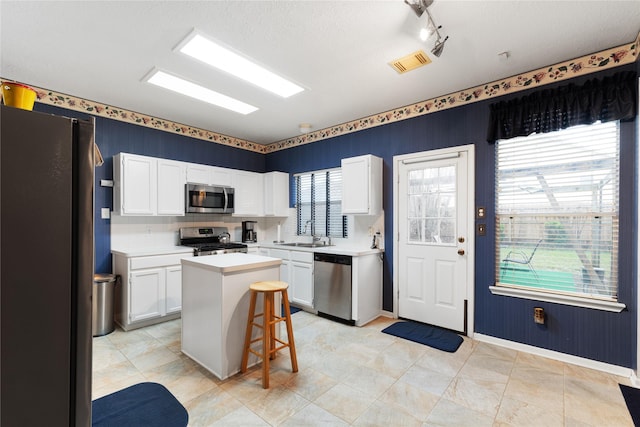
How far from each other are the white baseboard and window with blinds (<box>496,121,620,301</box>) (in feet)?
1.84

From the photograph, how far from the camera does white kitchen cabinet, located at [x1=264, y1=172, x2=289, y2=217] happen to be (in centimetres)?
512

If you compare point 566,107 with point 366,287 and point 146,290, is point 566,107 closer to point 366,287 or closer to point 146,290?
point 366,287

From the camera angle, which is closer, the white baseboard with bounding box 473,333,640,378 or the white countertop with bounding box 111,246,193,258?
the white baseboard with bounding box 473,333,640,378

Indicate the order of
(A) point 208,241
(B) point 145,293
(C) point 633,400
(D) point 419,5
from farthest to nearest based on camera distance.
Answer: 1. (A) point 208,241
2. (B) point 145,293
3. (C) point 633,400
4. (D) point 419,5

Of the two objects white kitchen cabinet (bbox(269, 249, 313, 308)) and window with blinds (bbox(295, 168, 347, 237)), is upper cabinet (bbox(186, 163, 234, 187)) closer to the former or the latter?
window with blinds (bbox(295, 168, 347, 237))

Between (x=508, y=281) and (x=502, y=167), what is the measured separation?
1170 mm

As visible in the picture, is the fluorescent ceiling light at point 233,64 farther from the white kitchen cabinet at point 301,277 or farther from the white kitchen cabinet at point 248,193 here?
the white kitchen cabinet at point 301,277

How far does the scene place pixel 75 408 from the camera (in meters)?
0.95

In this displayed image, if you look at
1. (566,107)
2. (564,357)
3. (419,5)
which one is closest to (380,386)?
(564,357)

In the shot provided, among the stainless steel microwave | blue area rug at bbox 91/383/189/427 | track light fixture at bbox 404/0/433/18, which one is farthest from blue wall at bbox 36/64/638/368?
blue area rug at bbox 91/383/189/427

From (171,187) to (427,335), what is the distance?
3.70 m

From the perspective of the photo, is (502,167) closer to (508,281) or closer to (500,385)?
(508,281)

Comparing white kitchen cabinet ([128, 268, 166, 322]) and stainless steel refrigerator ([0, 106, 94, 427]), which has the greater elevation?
stainless steel refrigerator ([0, 106, 94, 427])

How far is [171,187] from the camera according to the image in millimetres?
4031
